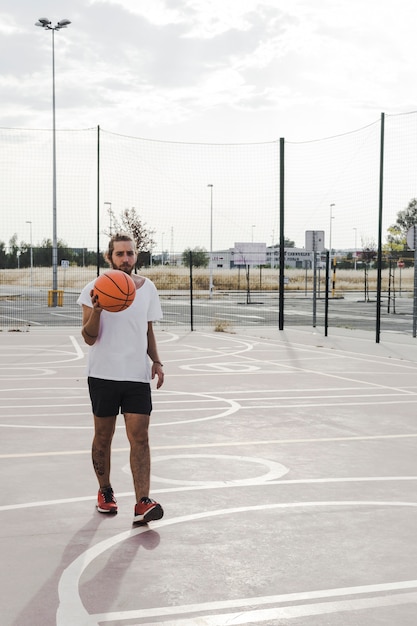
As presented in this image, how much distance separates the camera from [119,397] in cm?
517

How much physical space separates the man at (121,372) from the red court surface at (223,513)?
13.1 inches

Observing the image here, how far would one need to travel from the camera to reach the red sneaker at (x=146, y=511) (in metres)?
4.93

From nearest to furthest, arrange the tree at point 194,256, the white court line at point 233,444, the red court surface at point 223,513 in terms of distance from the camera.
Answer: the red court surface at point 223,513
the white court line at point 233,444
the tree at point 194,256

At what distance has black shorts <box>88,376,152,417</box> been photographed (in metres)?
5.13

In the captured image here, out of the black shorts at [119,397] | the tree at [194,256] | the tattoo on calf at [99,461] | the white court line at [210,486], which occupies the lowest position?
the white court line at [210,486]

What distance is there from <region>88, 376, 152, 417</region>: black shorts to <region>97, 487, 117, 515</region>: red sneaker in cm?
52

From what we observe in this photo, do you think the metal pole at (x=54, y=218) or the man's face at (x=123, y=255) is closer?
the man's face at (x=123, y=255)

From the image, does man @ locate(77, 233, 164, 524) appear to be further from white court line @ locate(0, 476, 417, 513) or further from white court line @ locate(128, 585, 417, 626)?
white court line @ locate(128, 585, 417, 626)

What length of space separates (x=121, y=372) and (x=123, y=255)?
772 mm

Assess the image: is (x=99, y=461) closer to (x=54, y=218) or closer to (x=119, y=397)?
(x=119, y=397)

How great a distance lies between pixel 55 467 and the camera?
6410 mm

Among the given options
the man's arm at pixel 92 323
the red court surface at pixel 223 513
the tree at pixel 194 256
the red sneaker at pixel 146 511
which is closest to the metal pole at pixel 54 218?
the tree at pixel 194 256

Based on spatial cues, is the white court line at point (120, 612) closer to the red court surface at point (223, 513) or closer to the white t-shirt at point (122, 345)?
the red court surface at point (223, 513)

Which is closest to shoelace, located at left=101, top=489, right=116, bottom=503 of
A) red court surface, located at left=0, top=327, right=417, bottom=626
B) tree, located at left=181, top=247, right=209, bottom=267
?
red court surface, located at left=0, top=327, right=417, bottom=626
